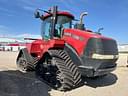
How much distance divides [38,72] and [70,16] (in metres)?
2.69

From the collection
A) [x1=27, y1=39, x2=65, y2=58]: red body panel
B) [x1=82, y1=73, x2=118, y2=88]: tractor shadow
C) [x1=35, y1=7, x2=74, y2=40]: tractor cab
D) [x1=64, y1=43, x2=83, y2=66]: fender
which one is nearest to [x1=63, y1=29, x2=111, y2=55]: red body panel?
[x1=64, y1=43, x2=83, y2=66]: fender

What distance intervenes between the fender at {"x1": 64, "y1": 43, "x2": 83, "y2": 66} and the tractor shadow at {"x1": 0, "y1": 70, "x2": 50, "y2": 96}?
1409 millimetres

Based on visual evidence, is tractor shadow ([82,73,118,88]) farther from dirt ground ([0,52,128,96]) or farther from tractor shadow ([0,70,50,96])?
tractor shadow ([0,70,50,96])

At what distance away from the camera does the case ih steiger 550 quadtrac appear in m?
7.71

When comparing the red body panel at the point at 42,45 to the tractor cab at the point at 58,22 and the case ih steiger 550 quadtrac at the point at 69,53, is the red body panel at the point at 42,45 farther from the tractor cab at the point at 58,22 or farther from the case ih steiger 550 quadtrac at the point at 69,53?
the tractor cab at the point at 58,22

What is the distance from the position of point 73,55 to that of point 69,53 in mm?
223

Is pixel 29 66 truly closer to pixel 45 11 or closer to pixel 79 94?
pixel 45 11

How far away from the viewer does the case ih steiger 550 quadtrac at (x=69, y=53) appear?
7711 mm

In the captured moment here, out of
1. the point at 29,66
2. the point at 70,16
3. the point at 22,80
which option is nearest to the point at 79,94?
the point at 22,80

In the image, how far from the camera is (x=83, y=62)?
25.7 feet

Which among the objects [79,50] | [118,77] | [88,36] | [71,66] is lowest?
[118,77]

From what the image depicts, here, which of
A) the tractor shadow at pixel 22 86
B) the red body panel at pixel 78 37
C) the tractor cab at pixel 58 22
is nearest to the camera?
the tractor shadow at pixel 22 86

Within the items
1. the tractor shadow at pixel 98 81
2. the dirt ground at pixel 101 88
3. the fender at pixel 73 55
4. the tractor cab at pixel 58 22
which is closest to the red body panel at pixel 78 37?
the fender at pixel 73 55

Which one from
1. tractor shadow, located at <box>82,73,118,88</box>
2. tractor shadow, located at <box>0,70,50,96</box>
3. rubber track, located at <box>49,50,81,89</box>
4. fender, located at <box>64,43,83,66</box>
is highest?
fender, located at <box>64,43,83,66</box>
